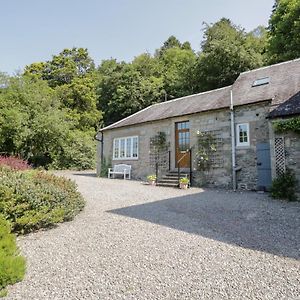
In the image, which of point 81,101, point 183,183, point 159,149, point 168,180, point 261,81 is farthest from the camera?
point 81,101

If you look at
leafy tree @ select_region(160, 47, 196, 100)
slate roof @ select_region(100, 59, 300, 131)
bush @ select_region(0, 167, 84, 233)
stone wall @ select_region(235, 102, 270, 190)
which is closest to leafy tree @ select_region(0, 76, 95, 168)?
slate roof @ select_region(100, 59, 300, 131)

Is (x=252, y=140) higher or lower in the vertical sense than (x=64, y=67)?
lower

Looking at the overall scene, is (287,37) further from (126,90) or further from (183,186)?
(183,186)

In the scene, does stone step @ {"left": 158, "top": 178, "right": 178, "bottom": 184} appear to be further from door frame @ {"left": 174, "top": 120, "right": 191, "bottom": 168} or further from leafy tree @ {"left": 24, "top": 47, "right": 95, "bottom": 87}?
leafy tree @ {"left": 24, "top": 47, "right": 95, "bottom": 87}

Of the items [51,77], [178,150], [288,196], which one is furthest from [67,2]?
[51,77]

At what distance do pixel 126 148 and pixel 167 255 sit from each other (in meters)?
13.3

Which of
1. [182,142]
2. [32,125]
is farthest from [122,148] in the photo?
[32,125]

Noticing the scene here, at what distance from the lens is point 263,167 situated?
11031mm

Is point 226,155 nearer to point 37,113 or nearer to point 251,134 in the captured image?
point 251,134

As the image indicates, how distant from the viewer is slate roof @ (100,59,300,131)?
11547mm

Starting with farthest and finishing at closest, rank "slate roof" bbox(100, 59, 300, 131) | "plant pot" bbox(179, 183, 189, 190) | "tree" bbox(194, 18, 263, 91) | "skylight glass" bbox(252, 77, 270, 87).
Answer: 1. "tree" bbox(194, 18, 263, 91)
2. "skylight glass" bbox(252, 77, 270, 87)
3. "plant pot" bbox(179, 183, 189, 190)
4. "slate roof" bbox(100, 59, 300, 131)

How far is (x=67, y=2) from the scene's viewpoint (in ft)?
32.7

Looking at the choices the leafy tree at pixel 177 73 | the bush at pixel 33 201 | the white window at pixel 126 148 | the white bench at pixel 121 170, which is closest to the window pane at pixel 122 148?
the white window at pixel 126 148

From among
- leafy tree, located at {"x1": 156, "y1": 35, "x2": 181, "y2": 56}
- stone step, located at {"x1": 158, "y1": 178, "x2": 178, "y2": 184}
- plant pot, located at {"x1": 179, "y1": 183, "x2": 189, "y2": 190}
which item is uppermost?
leafy tree, located at {"x1": 156, "y1": 35, "x2": 181, "y2": 56}
